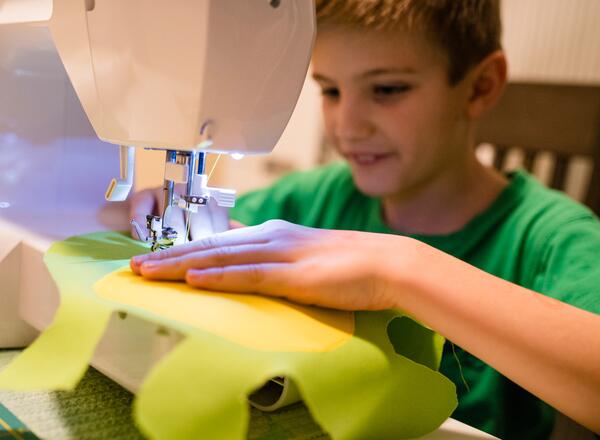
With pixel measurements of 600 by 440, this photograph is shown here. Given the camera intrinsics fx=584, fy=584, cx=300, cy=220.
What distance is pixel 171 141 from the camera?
521mm

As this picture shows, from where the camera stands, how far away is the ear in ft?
3.29

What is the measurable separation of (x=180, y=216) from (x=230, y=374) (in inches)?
10.2

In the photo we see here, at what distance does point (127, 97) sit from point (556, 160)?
1.25 metres

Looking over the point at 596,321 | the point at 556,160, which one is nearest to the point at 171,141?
the point at 596,321

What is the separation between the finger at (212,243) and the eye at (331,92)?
1.64 ft

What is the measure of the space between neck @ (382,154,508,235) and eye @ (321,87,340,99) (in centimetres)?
24

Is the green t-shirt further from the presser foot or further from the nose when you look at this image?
the presser foot

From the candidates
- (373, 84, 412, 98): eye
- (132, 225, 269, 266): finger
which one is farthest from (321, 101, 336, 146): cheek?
(132, 225, 269, 266): finger

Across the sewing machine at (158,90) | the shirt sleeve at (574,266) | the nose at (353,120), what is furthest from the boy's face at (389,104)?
the sewing machine at (158,90)

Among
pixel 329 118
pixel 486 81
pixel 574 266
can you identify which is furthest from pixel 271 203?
pixel 574 266

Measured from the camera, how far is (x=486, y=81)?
1.03 metres

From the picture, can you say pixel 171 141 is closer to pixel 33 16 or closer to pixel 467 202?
pixel 33 16

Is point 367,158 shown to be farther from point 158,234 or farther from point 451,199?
point 158,234

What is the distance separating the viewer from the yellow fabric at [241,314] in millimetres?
427
